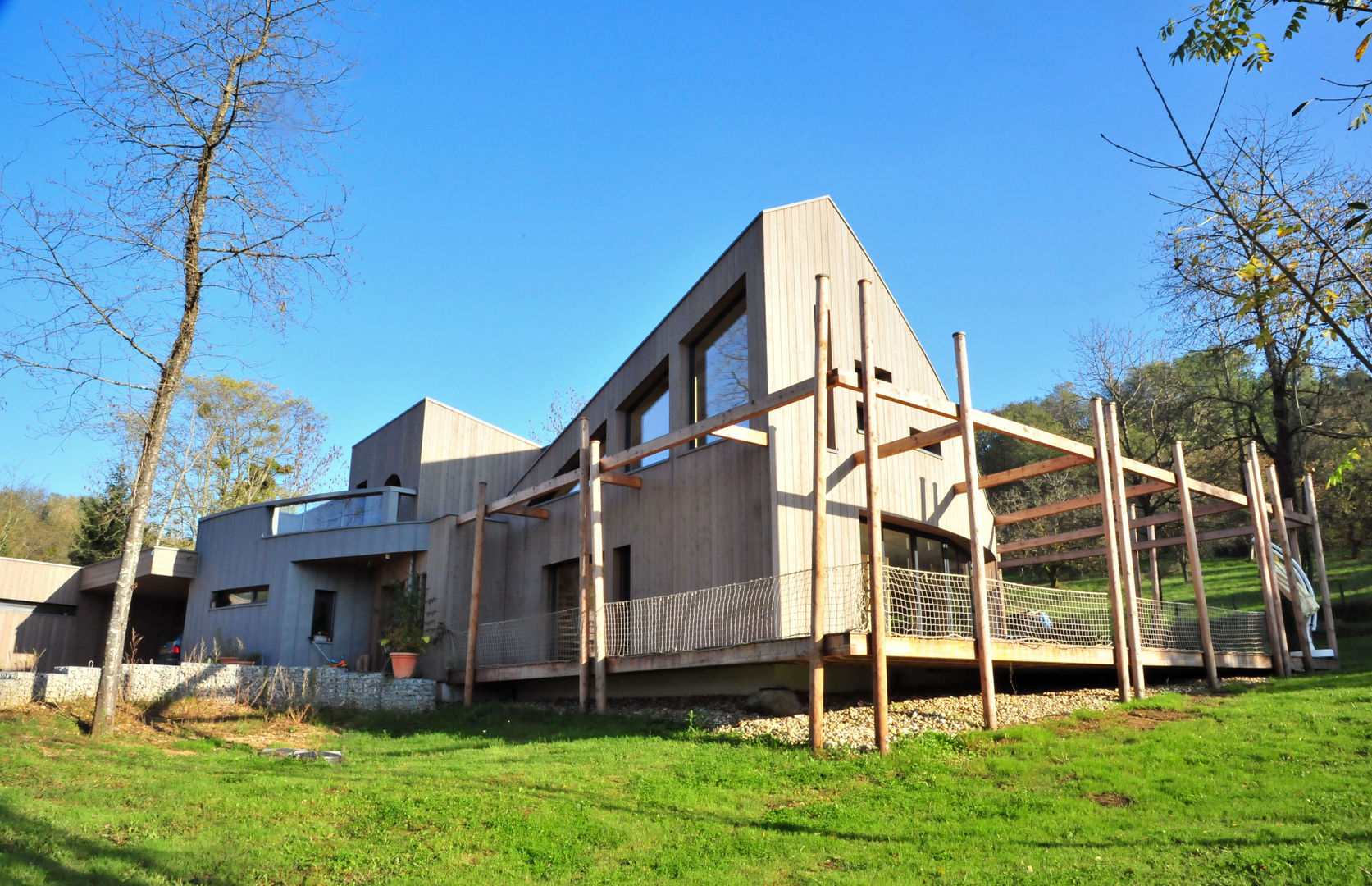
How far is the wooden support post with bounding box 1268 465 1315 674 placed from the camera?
16.0 m

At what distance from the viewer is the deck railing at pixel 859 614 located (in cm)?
1134

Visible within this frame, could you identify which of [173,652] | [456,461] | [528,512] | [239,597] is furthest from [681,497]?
[173,652]

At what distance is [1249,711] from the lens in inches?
424

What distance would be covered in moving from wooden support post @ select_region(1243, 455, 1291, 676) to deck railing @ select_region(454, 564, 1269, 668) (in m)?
1.94

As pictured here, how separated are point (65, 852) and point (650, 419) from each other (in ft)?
38.6

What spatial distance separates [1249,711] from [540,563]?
11.9 metres

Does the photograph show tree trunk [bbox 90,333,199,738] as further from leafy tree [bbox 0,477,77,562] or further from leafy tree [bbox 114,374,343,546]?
leafy tree [bbox 0,477,77,562]

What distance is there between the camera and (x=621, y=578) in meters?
15.8

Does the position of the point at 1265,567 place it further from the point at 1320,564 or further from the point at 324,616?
the point at 324,616

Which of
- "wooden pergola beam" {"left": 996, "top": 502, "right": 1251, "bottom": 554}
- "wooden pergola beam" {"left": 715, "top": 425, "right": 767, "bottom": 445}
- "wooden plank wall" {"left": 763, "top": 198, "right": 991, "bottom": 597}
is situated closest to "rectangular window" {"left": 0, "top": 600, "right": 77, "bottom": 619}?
"wooden pergola beam" {"left": 715, "top": 425, "right": 767, "bottom": 445}

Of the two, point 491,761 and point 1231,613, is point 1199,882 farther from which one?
point 1231,613

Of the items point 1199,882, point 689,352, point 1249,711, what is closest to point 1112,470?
point 1249,711

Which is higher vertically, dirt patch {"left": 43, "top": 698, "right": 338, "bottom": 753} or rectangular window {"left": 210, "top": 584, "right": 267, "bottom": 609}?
rectangular window {"left": 210, "top": 584, "right": 267, "bottom": 609}

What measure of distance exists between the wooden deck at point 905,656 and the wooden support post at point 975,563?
39cm
